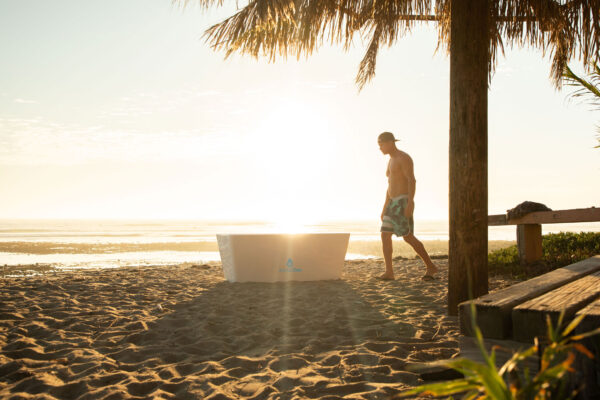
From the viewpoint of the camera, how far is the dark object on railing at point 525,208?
23.0 ft

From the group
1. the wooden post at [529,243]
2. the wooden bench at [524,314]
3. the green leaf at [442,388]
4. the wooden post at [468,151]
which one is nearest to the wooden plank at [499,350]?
the wooden bench at [524,314]

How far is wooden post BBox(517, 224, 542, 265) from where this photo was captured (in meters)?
7.35

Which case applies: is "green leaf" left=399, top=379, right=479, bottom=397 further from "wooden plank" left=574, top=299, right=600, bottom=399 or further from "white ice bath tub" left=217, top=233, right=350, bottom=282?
"white ice bath tub" left=217, top=233, right=350, bottom=282

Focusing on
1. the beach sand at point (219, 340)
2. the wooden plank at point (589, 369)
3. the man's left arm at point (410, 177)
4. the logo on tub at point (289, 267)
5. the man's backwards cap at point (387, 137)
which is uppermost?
the man's backwards cap at point (387, 137)

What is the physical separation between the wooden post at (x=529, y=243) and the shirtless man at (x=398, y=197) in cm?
216

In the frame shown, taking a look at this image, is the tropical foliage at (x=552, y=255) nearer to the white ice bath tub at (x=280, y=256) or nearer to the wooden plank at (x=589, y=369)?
the white ice bath tub at (x=280, y=256)

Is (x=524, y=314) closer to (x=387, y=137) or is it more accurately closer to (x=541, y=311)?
(x=541, y=311)

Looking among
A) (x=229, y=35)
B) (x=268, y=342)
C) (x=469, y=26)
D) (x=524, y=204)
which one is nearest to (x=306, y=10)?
(x=229, y=35)

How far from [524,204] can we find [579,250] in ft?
7.31

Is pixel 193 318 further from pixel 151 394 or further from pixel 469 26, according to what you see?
pixel 469 26

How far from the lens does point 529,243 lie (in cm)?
737

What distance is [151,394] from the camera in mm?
2572

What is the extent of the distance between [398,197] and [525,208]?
2.44 m

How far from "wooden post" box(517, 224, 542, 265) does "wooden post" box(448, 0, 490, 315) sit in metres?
3.71
